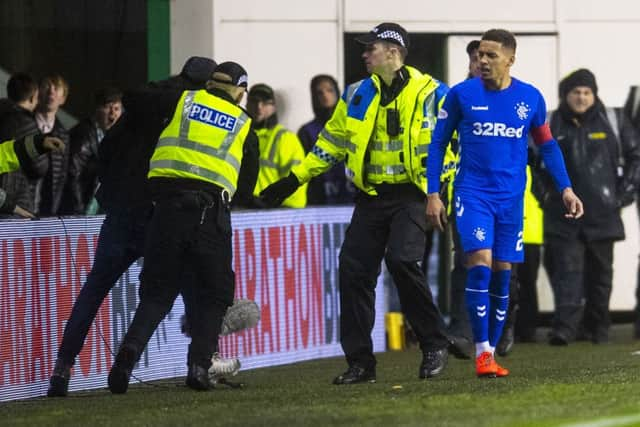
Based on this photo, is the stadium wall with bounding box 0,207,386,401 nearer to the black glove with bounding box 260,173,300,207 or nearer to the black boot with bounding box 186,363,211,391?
the black boot with bounding box 186,363,211,391

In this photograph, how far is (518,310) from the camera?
15.6 m

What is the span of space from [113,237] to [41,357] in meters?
0.88

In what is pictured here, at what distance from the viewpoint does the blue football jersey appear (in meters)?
10.8

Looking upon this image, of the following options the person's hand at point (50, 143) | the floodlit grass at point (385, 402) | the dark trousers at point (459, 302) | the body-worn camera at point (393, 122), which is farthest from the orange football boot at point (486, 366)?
the dark trousers at point (459, 302)

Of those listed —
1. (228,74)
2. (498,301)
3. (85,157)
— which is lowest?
(498,301)

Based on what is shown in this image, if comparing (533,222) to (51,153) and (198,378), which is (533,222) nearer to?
(51,153)

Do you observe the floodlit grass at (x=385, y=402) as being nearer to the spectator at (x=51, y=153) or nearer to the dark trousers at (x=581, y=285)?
the spectator at (x=51, y=153)

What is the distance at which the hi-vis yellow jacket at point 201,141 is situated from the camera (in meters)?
10.7

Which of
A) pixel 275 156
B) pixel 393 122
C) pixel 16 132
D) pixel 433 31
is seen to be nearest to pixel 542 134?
pixel 393 122

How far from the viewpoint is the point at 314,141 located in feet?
51.8

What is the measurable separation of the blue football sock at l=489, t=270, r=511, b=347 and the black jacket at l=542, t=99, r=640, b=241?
418 centimetres

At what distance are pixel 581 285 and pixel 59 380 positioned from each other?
553 cm

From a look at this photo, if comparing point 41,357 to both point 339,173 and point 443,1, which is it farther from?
point 443,1

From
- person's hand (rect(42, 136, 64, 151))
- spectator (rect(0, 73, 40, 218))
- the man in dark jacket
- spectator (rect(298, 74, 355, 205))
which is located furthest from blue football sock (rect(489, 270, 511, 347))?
spectator (rect(298, 74, 355, 205))
